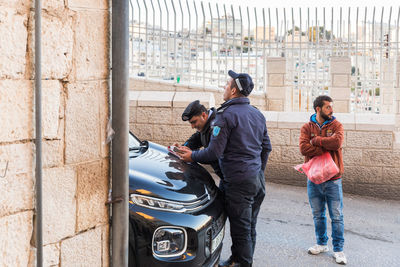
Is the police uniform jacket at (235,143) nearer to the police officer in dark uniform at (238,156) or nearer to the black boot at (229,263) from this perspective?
the police officer in dark uniform at (238,156)

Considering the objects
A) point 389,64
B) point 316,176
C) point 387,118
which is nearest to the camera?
point 316,176

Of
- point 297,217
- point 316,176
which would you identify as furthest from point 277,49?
point 316,176

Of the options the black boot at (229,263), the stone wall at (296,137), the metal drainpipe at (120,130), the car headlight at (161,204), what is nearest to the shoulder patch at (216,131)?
the car headlight at (161,204)

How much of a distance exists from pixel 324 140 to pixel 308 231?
157cm

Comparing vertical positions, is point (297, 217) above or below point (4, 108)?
below

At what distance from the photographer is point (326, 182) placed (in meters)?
5.42

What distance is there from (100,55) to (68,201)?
844 mm

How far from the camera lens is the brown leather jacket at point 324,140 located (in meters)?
5.42

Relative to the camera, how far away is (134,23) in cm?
1013

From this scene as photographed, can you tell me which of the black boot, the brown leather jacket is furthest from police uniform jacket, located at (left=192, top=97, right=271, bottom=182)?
the brown leather jacket

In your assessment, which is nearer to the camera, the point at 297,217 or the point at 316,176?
the point at 316,176

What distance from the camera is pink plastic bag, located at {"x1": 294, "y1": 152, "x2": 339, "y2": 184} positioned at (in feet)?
17.5

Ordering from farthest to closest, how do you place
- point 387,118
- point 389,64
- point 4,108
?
point 389,64, point 387,118, point 4,108

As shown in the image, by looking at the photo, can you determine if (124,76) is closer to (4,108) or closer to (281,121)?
(4,108)
